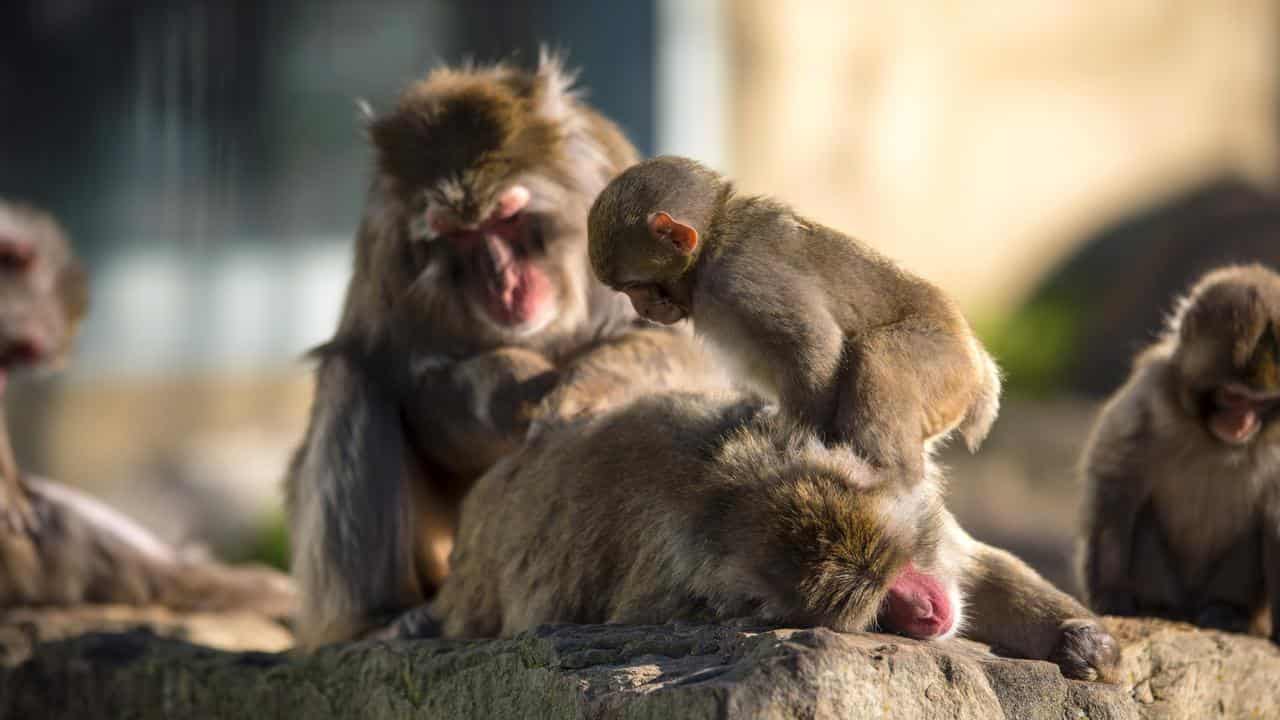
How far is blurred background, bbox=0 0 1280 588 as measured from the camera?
10250 millimetres

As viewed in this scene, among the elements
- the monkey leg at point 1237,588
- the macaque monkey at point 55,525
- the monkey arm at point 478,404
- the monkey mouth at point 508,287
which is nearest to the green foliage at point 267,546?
the macaque monkey at point 55,525

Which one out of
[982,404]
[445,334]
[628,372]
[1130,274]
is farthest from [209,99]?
[982,404]

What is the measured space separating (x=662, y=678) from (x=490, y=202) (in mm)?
1693

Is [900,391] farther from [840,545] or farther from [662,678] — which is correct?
[662,678]

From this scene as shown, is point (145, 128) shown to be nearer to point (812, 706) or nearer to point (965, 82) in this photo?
point (965, 82)

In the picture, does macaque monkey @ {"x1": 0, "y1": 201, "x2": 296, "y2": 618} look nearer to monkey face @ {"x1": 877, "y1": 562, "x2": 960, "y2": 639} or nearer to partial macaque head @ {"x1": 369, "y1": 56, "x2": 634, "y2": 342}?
partial macaque head @ {"x1": 369, "y1": 56, "x2": 634, "y2": 342}

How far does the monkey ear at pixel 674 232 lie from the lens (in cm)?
287

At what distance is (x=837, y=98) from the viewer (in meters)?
11.3

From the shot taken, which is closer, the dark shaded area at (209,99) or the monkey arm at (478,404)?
the monkey arm at (478,404)

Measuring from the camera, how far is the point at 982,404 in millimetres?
2975

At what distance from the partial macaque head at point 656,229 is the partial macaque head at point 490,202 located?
2.69 ft

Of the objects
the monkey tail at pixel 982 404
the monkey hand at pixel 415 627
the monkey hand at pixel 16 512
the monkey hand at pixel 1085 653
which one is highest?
the monkey tail at pixel 982 404

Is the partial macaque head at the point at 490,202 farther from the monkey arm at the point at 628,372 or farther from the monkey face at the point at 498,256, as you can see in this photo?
the monkey arm at the point at 628,372

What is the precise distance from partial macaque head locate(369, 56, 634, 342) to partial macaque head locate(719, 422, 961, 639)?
4.26 ft
